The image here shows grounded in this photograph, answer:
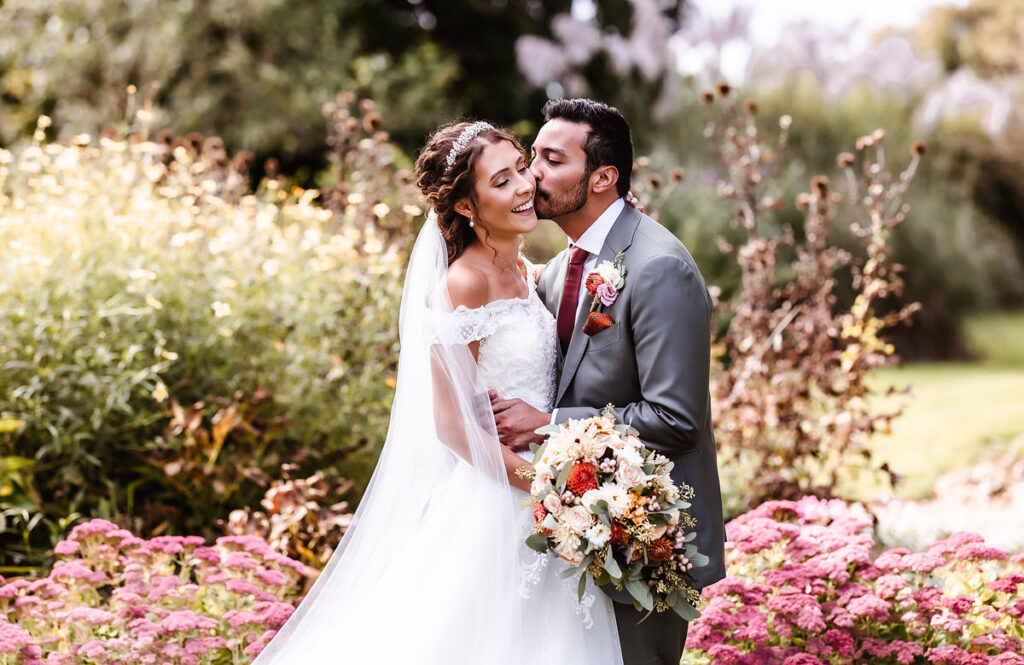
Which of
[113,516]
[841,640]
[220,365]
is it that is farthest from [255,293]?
[841,640]

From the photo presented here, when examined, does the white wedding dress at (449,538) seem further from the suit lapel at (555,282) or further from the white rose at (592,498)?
the white rose at (592,498)

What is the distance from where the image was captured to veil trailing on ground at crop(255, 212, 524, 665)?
9.52 ft

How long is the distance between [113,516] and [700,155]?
352 inches

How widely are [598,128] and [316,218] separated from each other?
3.41m

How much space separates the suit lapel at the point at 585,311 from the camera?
3.02 m

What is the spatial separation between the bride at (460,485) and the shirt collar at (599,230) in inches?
8.8

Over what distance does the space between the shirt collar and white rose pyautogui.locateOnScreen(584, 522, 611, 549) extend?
924mm

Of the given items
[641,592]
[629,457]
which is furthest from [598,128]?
[641,592]

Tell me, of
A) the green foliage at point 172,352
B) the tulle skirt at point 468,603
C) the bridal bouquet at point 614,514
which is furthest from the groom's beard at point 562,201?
the green foliage at point 172,352

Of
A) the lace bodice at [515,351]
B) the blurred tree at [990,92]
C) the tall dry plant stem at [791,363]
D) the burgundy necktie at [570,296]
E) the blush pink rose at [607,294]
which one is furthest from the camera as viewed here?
the blurred tree at [990,92]

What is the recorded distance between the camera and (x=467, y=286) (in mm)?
2986

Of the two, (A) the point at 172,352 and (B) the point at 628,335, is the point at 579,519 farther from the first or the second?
(A) the point at 172,352

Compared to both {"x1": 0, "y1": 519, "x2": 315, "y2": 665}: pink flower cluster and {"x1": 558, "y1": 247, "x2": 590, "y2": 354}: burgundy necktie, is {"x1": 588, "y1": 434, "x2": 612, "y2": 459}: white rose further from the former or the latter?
{"x1": 0, "y1": 519, "x2": 315, "y2": 665}: pink flower cluster

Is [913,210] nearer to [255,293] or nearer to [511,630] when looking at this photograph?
[255,293]
